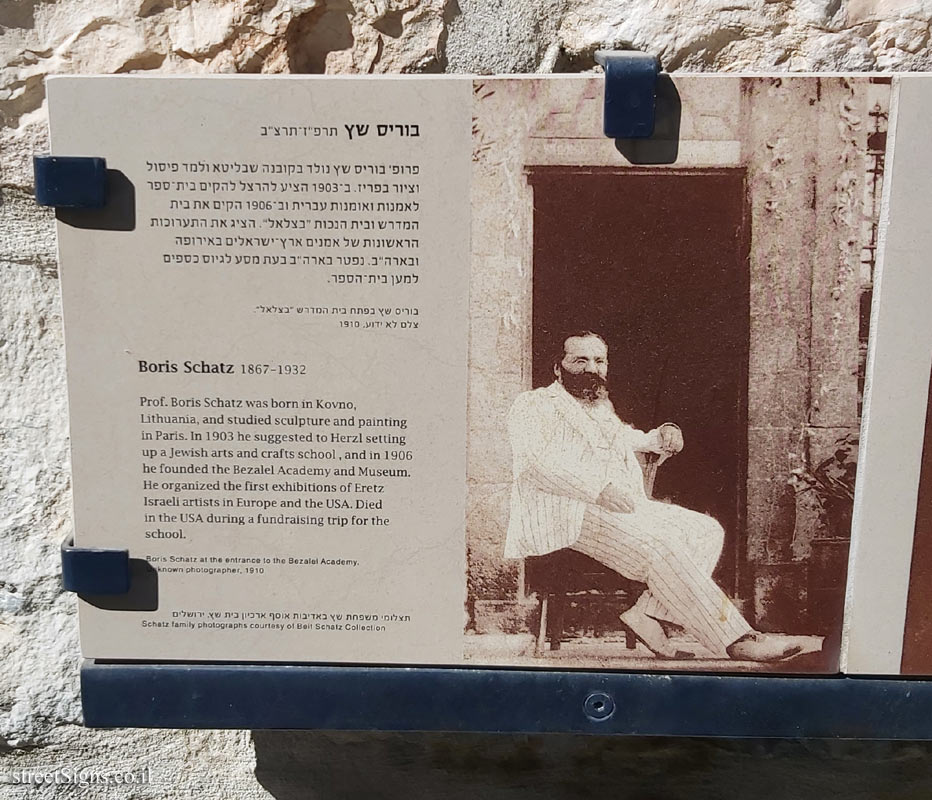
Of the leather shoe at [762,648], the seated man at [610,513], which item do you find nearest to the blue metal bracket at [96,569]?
the seated man at [610,513]

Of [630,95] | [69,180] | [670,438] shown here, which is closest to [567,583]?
[670,438]

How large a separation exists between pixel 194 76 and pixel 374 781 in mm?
1213

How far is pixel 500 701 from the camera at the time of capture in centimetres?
133

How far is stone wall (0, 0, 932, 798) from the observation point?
134 centimetres

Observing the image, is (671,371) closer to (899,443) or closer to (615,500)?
(615,500)

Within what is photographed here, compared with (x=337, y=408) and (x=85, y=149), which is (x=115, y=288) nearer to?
(x=85, y=149)

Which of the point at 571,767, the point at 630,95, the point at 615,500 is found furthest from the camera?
the point at 571,767

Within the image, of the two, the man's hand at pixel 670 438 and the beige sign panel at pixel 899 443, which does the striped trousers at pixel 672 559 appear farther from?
the beige sign panel at pixel 899 443

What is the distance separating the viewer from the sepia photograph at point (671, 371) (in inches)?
47.6

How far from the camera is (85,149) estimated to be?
4.03 feet

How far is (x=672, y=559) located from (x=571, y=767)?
1.74ft

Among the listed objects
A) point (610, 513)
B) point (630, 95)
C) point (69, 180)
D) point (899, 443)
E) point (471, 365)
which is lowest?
point (610, 513)

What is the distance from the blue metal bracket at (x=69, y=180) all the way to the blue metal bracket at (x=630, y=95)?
0.70 meters

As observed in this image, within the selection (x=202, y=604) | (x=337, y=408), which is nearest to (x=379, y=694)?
(x=202, y=604)
